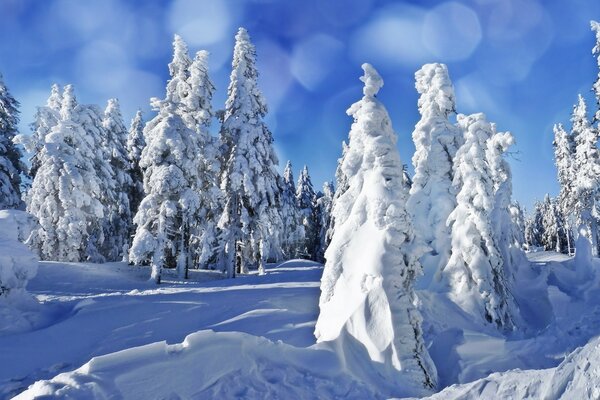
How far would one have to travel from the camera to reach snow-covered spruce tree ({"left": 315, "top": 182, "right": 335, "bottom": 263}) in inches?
2035

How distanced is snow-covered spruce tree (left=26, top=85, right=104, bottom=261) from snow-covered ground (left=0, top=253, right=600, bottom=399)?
11.3 feet

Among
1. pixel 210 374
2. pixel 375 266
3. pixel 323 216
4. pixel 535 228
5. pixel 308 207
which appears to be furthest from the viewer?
pixel 535 228

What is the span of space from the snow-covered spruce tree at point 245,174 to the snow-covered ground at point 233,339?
398cm

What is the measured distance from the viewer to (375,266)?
1083 centimetres

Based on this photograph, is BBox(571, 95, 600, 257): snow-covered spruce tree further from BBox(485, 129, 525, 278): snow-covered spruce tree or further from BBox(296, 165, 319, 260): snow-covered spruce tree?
BBox(296, 165, 319, 260): snow-covered spruce tree

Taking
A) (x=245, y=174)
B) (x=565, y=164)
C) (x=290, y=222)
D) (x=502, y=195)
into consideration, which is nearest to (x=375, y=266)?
(x=502, y=195)

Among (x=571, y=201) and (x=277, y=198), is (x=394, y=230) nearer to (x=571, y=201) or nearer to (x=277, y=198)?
(x=277, y=198)

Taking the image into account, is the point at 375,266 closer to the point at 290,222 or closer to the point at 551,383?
the point at 551,383

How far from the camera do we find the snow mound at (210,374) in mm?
6809

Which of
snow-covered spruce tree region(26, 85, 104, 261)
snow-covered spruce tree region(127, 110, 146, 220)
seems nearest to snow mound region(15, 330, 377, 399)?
snow-covered spruce tree region(26, 85, 104, 261)

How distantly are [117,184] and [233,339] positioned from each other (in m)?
31.0

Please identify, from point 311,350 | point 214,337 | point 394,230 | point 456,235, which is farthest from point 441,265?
point 214,337

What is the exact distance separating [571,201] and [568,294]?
20.4 m

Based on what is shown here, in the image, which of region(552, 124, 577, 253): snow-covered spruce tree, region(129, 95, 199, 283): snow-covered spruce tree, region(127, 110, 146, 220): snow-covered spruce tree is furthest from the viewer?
region(552, 124, 577, 253): snow-covered spruce tree
